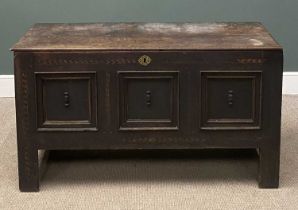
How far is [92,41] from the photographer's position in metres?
3.05

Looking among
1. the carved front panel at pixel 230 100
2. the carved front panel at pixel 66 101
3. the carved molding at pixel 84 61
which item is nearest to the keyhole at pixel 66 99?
the carved front panel at pixel 66 101

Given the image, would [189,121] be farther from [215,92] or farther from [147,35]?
[147,35]

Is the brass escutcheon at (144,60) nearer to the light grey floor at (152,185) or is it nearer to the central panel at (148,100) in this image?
the central panel at (148,100)

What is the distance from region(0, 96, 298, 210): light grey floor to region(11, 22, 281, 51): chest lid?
1.77 feet

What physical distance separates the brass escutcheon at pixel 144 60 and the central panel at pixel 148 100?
1.6 inches

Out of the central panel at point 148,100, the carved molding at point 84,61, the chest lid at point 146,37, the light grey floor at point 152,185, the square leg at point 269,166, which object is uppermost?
the chest lid at point 146,37

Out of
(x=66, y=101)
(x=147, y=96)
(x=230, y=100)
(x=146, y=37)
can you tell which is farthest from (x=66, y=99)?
(x=230, y=100)

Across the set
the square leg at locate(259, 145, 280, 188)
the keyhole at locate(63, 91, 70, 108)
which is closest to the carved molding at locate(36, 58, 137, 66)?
the keyhole at locate(63, 91, 70, 108)

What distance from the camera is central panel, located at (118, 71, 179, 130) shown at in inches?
116

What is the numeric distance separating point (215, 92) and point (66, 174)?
0.70 meters

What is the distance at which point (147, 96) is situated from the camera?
2.97m

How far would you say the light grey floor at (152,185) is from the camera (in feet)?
9.59

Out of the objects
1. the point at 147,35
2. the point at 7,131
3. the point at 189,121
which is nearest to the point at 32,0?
the point at 7,131

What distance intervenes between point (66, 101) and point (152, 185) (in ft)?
1.54
